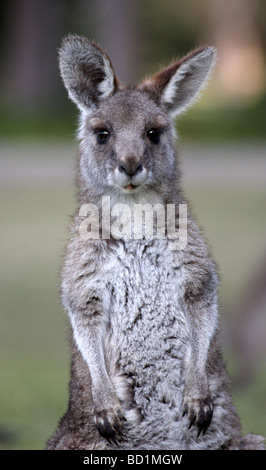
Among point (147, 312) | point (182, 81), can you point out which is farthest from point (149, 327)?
point (182, 81)

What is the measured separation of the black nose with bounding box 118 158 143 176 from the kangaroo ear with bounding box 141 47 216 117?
571 millimetres

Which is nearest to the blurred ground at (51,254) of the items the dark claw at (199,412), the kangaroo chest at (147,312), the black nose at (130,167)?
the kangaroo chest at (147,312)

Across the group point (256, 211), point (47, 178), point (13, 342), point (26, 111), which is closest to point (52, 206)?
point (47, 178)

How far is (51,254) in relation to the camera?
640 inches

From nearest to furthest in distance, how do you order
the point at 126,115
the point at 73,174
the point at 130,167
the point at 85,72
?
the point at 130,167
the point at 126,115
the point at 85,72
the point at 73,174

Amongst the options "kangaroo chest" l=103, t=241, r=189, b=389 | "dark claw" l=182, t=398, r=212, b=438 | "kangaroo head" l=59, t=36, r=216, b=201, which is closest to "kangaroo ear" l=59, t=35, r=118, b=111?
"kangaroo head" l=59, t=36, r=216, b=201

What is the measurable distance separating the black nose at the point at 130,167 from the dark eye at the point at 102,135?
1.01ft

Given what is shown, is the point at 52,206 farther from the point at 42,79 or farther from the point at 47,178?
the point at 42,79

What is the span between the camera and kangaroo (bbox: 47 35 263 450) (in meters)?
5.07

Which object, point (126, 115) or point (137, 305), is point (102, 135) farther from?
point (137, 305)

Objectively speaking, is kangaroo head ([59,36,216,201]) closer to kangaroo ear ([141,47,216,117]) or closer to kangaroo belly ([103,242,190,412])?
kangaroo ear ([141,47,216,117])

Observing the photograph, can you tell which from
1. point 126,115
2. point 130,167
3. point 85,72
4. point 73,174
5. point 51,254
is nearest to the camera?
point 130,167

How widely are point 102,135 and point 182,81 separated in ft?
1.82

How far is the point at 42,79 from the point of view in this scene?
28016 millimetres
